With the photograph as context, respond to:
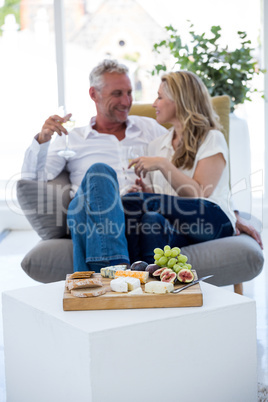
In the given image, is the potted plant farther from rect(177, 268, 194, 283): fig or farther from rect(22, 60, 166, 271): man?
rect(177, 268, 194, 283): fig

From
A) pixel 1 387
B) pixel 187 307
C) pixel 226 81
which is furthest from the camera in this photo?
pixel 226 81

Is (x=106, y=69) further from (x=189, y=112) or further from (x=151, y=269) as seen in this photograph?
(x=151, y=269)

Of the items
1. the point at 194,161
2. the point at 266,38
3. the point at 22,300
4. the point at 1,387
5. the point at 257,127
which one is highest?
the point at 266,38

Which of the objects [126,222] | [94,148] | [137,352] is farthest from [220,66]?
[137,352]

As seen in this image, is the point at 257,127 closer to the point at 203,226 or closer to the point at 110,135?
the point at 110,135

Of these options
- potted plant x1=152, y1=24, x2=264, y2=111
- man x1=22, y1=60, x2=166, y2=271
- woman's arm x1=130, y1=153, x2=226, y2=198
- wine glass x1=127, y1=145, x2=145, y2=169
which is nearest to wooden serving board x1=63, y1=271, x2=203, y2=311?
woman's arm x1=130, y1=153, x2=226, y2=198

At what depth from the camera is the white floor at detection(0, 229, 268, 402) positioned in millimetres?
2227

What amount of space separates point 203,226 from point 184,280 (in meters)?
0.98

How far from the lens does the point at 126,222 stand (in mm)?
2521

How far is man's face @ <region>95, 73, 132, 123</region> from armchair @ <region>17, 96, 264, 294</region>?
2.28 ft

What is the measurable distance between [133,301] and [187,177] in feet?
3.92

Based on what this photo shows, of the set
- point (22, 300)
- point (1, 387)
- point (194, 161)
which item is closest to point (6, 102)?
point (194, 161)

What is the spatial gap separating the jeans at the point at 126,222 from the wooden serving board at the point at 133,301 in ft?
2.13

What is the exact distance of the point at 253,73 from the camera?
4.20 meters
